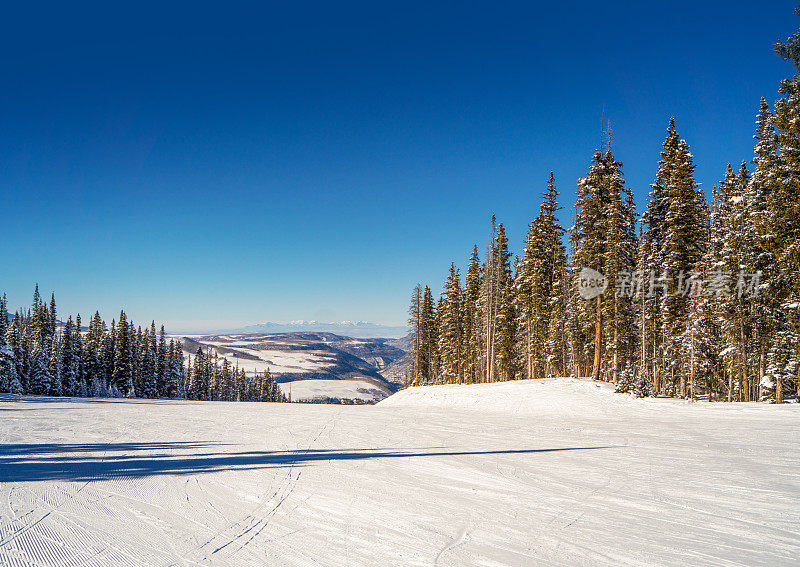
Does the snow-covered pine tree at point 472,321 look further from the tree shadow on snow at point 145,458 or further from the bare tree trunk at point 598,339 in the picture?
the tree shadow on snow at point 145,458

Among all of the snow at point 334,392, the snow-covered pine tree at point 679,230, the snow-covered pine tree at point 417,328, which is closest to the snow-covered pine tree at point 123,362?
the snow-covered pine tree at point 417,328

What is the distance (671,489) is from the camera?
21.9 ft

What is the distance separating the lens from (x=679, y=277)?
2706cm

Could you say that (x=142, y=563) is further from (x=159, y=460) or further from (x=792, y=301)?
(x=792, y=301)

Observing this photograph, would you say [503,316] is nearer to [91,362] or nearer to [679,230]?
[679,230]

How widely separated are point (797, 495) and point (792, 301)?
62.4 feet

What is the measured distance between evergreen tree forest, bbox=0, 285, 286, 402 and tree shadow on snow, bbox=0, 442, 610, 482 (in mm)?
45227

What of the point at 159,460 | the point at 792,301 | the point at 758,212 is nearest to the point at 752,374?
the point at 792,301

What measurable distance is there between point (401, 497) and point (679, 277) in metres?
27.8

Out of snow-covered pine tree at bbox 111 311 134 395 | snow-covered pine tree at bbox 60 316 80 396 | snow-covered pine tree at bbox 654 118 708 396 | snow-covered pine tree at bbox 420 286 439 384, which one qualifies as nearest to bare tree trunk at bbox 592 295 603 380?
snow-covered pine tree at bbox 654 118 708 396

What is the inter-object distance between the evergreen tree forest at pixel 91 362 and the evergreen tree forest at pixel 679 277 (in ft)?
162

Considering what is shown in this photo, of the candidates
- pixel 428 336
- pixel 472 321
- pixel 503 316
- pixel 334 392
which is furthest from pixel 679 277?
pixel 334 392

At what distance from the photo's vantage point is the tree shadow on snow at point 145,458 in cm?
761

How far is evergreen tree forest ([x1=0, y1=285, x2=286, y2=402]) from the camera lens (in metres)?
49.5
